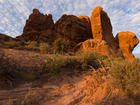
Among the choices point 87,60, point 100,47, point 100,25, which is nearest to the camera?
point 87,60

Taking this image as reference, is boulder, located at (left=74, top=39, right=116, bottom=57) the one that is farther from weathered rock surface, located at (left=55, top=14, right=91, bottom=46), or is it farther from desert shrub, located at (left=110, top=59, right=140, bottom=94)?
desert shrub, located at (left=110, top=59, right=140, bottom=94)

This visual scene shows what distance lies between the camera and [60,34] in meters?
24.4

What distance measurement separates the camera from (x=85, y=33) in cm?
2248

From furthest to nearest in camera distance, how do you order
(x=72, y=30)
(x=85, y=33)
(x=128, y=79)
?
(x=85, y=33) → (x=72, y=30) → (x=128, y=79)

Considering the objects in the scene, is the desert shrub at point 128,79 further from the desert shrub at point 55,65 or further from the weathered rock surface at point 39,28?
the weathered rock surface at point 39,28

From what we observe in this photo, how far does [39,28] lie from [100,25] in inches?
815

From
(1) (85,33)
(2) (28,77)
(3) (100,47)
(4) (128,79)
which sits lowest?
(4) (128,79)

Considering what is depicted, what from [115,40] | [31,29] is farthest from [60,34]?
[115,40]

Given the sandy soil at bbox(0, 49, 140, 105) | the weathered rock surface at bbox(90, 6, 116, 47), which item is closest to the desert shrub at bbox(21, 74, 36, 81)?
the sandy soil at bbox(0, 49, 140, 105)

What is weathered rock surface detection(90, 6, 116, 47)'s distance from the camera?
17.6 metres

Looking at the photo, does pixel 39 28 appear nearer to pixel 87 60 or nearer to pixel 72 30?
pixel 72 30

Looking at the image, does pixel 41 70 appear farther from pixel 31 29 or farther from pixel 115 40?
pixel 31 29

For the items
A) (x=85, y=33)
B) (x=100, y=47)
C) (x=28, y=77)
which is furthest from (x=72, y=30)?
(x=28, y=77)

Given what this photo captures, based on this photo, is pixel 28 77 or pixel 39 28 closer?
pixel 28 77
